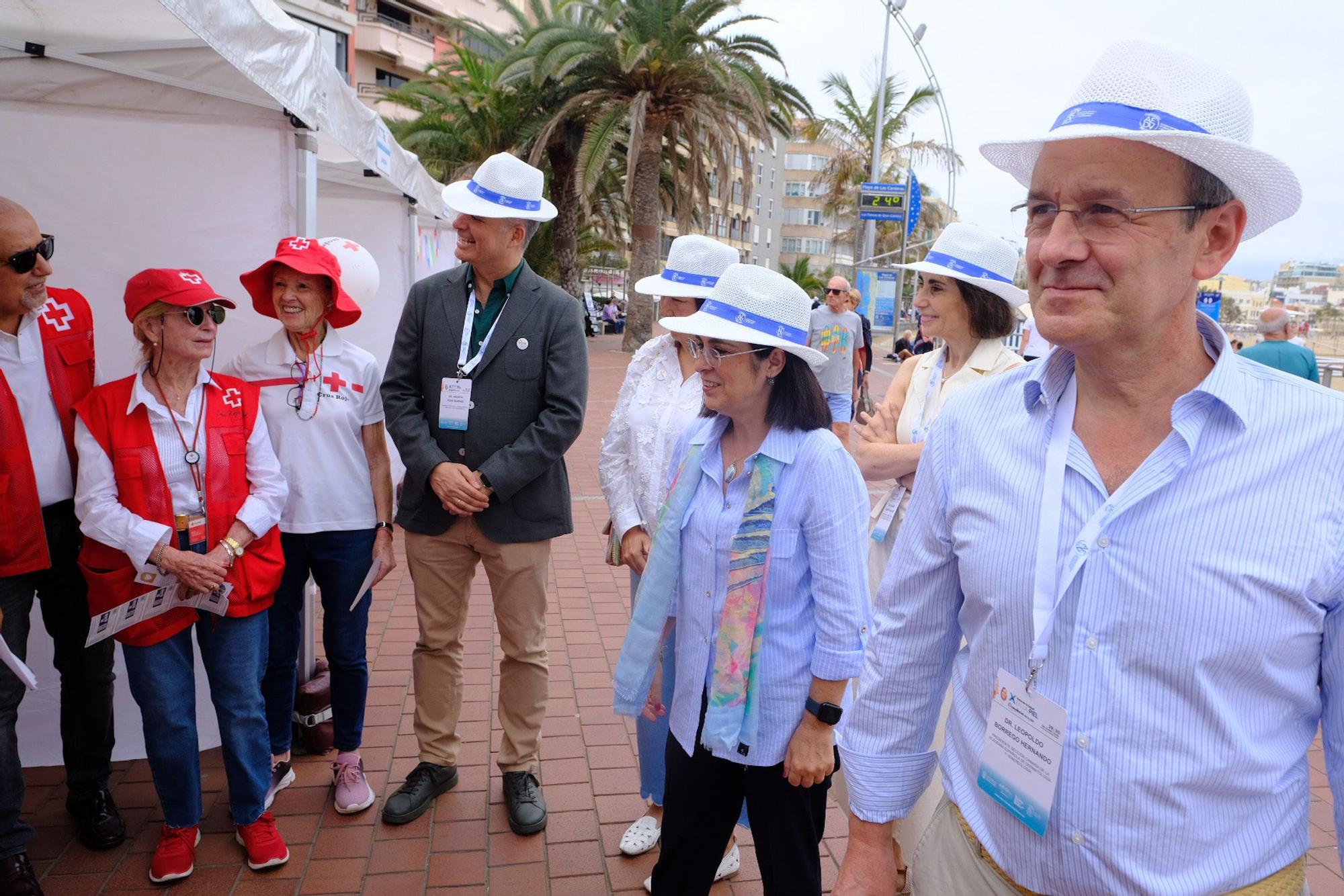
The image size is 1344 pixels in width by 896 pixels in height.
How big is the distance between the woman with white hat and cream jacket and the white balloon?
7.02 ft

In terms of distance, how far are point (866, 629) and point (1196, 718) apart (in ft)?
3.49

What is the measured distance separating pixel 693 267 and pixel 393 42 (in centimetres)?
4356

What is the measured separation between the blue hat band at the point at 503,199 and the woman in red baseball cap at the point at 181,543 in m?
0.95

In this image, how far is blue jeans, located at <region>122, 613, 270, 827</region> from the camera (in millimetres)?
2893

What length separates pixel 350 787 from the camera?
11.2 feet

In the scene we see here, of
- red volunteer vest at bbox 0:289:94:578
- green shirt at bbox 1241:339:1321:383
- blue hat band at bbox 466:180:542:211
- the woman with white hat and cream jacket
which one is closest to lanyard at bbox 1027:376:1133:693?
the woman with white hat and cream jacket

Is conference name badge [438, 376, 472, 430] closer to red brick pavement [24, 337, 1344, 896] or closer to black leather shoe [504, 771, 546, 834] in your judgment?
black leather shoe [504, 771, 546, 834]

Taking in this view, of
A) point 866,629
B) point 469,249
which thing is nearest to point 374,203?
point 469,249

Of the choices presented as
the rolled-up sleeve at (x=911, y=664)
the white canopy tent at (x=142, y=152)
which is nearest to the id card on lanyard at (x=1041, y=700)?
the rolled-up sleeve at (x=911, y=664)

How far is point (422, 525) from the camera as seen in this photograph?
3.37 m

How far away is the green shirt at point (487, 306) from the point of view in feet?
11.0

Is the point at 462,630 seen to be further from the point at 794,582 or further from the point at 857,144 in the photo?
the point at 857,144

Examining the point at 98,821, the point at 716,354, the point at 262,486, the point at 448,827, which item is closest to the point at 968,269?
the point at 716,354

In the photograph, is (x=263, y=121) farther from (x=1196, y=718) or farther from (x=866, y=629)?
(x=1196, y=718)
